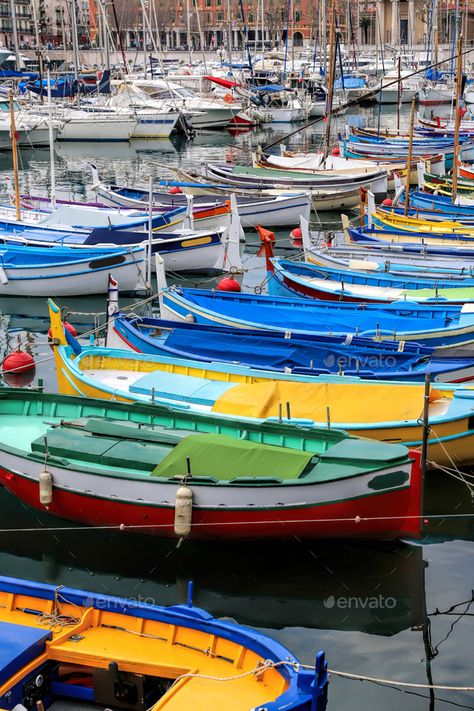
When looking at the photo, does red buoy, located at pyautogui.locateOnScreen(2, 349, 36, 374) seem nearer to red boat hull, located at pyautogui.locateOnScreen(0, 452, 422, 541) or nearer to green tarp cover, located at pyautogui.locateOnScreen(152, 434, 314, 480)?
red boat hull, located at pyautogui.locateOnScreen(0, 452, 422, 541)

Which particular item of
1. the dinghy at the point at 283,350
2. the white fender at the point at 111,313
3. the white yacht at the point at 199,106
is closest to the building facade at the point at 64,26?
the white yacht at the point at 199,106

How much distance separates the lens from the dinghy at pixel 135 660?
1099cm

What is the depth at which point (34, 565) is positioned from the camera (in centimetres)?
1688

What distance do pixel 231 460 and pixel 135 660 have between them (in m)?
5.36

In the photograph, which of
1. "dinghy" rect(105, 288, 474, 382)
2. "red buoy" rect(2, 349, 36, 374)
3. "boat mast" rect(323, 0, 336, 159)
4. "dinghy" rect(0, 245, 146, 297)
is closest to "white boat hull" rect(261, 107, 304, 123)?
"boat mast" rect(323, 0, 336, 159)

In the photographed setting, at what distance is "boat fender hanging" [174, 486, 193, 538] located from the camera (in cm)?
1608

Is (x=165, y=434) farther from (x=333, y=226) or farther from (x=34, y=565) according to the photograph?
(x=333, y=226)

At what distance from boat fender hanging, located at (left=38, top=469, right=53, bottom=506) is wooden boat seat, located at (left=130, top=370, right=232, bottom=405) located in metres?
3.24

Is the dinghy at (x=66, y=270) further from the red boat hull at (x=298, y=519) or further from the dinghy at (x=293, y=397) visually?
the red boat hull at (x=298, y=519)

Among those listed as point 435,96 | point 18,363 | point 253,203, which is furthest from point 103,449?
point 435,96

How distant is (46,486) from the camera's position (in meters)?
17.2

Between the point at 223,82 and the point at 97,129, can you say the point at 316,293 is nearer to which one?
the point at 97,129

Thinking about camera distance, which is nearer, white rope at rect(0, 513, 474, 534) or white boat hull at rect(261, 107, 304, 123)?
white rope at rect(0, 513, 474, 534)

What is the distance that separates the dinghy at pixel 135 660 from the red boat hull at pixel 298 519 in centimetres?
397
